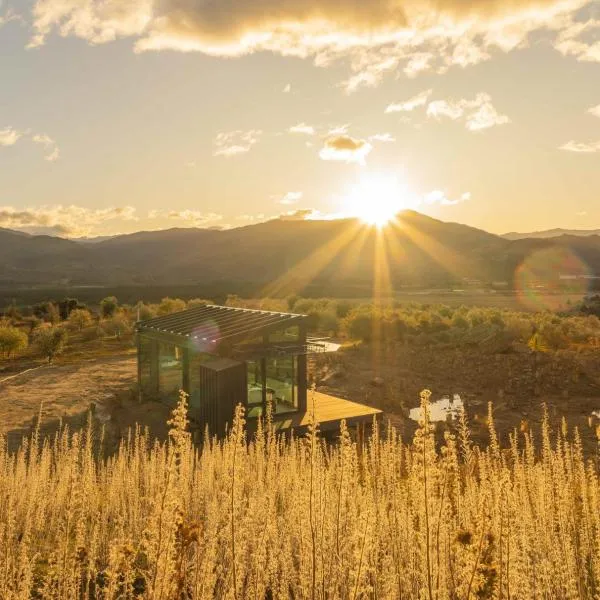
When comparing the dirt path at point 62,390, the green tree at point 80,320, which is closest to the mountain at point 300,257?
the green tree at point 80,320

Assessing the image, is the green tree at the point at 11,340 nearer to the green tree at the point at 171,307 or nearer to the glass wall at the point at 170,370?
the green tree at the point at 171,307

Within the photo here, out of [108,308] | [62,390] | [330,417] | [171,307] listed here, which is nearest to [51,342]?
[62,390]

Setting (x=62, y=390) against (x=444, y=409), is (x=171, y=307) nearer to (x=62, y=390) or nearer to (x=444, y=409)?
(x=62, y=390)

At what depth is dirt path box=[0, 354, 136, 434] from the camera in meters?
15.9

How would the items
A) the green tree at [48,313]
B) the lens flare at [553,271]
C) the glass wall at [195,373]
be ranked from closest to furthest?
1. the glass wall at [195,373]
2. the green tree at [48,313]
3. the lens flare at [553,271]

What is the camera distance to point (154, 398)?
17.2m

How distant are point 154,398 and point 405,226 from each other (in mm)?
139339

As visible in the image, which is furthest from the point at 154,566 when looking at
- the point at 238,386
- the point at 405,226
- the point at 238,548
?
the point at 405,226

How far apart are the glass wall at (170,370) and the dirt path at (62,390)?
1910mm

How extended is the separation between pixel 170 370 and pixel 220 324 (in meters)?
2.33

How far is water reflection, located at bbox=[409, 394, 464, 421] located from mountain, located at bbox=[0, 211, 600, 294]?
6686 cm

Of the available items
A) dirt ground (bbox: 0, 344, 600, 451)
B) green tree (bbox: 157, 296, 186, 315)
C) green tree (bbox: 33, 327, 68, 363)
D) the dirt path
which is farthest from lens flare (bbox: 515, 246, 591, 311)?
the dirt path

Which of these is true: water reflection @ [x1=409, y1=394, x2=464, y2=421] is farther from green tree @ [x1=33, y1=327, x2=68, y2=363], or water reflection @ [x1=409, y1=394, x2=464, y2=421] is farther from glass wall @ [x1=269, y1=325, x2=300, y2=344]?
green tree @ [x1=33, y1=327, x2=68, y2=363]

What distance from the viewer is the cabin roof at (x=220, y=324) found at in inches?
546
